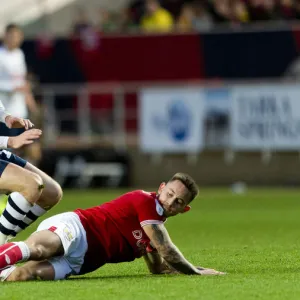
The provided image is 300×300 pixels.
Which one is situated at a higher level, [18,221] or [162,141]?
[18,221]

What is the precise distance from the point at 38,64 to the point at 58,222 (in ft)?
51.8

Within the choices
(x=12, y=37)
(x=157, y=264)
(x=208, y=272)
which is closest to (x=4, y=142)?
(x=157, y=264)

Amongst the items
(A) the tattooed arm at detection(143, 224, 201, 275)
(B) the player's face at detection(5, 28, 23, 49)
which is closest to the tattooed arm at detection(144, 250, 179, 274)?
(A) the tattooed arm at detection(143, 224, 201, 275)

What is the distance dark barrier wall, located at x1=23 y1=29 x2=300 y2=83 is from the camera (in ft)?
71.6

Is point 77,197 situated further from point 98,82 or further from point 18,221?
point 18,221

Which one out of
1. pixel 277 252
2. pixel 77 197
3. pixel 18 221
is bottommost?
pixel 77 197

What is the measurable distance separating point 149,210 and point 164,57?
1471 cm

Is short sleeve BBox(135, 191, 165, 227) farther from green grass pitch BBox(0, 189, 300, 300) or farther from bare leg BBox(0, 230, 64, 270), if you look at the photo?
bare leg BBox(0, 230, 64, 270)

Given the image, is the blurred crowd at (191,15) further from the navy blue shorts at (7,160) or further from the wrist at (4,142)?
the wrist at (4,142)

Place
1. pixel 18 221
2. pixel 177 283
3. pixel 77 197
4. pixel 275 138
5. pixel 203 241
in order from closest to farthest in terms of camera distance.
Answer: pixel 177 283 < pixel 18 221 < pixel 203 241 < pixel 77 197 < pixel 275 138

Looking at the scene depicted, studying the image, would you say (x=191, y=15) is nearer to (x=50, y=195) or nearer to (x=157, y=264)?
(x=50, y=195)

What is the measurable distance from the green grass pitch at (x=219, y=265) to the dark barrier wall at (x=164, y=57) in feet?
17.2

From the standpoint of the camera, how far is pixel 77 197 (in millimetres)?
19094

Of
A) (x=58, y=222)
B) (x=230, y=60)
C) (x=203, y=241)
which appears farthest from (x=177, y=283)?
(x=230, y=60)
